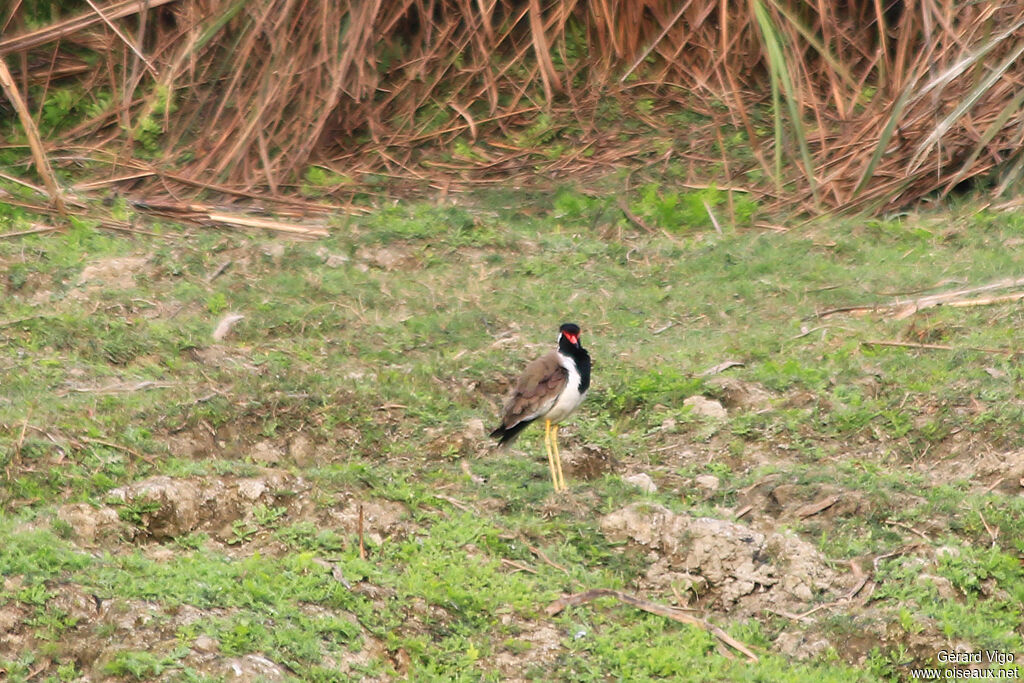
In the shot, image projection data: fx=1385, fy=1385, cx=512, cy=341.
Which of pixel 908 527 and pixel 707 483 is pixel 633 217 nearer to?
pixel 707 483

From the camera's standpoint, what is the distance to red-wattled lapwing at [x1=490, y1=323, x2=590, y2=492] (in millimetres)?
6574

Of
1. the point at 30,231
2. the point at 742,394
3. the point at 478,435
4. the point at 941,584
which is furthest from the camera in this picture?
the point at 30,231

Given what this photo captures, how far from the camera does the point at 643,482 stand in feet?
21.5

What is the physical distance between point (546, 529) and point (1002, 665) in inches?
77.1

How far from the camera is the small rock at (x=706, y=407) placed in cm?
730

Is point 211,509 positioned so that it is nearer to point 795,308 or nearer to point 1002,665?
point 1002,665

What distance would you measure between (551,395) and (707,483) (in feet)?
2.78

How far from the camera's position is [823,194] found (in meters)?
10.7

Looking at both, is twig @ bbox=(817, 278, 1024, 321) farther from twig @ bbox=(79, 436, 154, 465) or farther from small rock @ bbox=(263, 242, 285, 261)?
twig @ bbox=(79, 436, 154, 465)

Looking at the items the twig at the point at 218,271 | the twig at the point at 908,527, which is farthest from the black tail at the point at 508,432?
the twig at the point at 218,271

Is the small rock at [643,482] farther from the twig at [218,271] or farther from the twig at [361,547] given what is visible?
the twig at [218,271]

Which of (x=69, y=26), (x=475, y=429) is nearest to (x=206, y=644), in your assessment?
(x=475, y=429)

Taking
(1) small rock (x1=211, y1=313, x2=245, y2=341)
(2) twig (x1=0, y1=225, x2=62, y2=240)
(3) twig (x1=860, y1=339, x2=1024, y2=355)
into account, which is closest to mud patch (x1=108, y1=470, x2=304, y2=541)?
(1) small rock (x1=211, y1=313, x2=245, y2=341)

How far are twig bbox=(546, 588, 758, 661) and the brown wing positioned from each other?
1.22m
